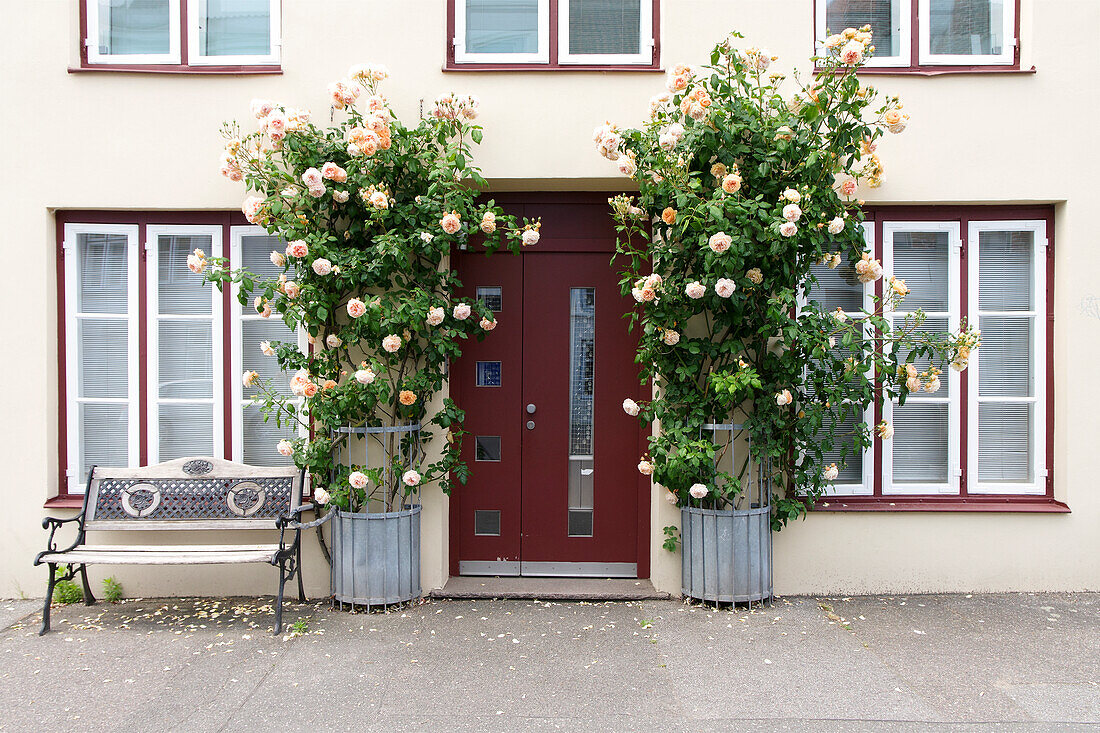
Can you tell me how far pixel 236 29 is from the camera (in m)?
5.12

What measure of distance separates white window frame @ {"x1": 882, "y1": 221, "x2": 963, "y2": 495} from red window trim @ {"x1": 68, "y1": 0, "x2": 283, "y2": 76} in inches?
165

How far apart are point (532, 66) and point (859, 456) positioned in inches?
133

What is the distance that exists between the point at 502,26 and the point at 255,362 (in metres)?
2.81

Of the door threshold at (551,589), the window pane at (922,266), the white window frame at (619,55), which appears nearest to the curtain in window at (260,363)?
the door threshold at (551,589)

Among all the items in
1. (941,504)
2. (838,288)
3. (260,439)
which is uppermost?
(838,288)

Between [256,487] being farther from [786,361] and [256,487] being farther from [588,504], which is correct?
[786,361]

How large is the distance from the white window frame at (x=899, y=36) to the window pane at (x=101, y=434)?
207 inches

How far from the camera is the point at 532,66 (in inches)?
195

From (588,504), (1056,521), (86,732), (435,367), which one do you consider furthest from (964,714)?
(86,732)

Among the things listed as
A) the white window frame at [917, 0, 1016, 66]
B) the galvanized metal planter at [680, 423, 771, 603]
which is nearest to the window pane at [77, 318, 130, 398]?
the galvanized metal planter at [680, 423, 771, 603]

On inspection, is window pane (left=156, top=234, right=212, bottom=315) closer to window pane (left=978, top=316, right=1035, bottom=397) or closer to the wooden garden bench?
the wooden garden bench

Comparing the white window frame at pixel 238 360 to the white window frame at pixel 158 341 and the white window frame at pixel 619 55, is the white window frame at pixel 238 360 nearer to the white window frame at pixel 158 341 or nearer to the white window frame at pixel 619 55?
the white window frame at pixel 158 341

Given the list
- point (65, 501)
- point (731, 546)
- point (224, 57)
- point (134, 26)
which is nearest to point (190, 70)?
point (224, 57)

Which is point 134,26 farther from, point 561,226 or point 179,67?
point 561,226
